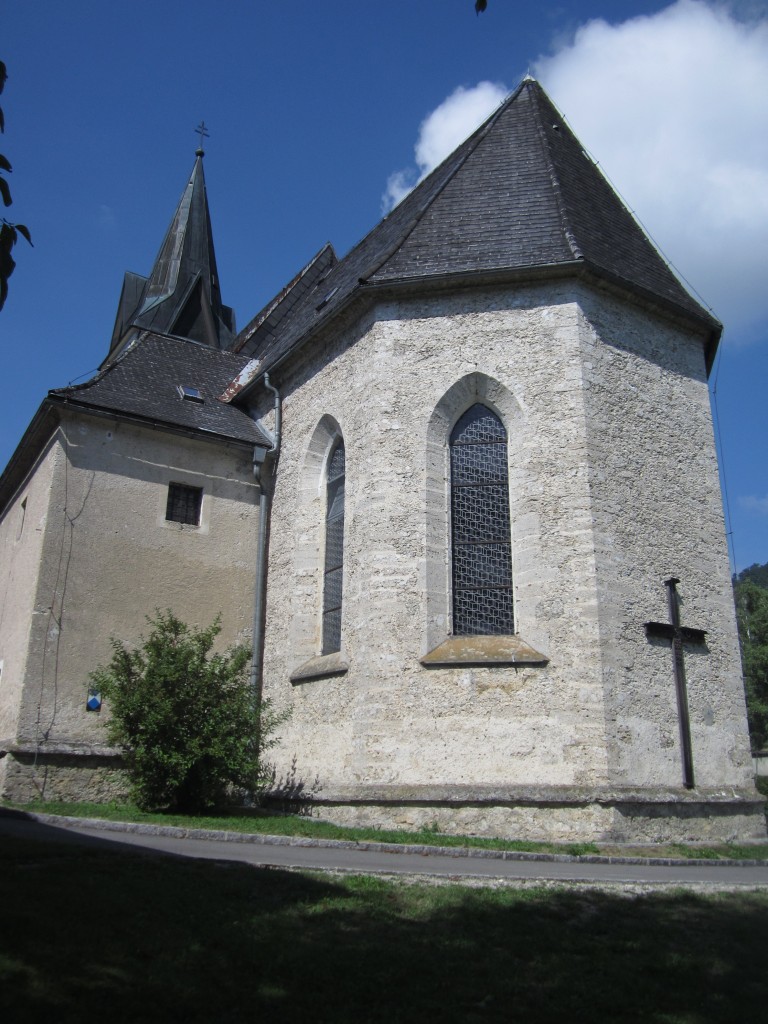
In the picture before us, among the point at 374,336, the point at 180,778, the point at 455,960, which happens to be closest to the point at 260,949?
the point at 455,960

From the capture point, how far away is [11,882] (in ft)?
19.7

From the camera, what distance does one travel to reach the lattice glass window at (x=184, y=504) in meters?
15.6

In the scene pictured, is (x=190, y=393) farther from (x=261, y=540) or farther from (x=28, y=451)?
(x=261, y=540)

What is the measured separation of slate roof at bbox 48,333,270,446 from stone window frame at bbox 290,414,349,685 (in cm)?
172

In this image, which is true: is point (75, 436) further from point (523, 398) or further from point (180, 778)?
point (523, 398)

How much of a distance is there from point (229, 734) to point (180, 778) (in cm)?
→ 82

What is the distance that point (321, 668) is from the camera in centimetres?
1302

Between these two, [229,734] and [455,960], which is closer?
[455,960]

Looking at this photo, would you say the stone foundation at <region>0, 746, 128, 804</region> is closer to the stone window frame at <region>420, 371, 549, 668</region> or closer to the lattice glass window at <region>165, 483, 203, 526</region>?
the lattice glass window at <region>165, 483, 203, 526</region>

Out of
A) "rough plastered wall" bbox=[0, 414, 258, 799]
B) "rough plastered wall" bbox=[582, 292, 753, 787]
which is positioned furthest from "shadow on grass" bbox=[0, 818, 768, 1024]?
"rough plastered wall" bbox=[0, 414, 258, 799]

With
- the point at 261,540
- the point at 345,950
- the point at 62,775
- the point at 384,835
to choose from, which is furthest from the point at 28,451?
the point at 345,950

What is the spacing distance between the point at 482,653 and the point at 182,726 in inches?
155

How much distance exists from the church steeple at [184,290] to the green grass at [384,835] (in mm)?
16878

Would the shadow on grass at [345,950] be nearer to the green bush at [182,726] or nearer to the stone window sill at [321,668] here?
the green bush at [182,726]
